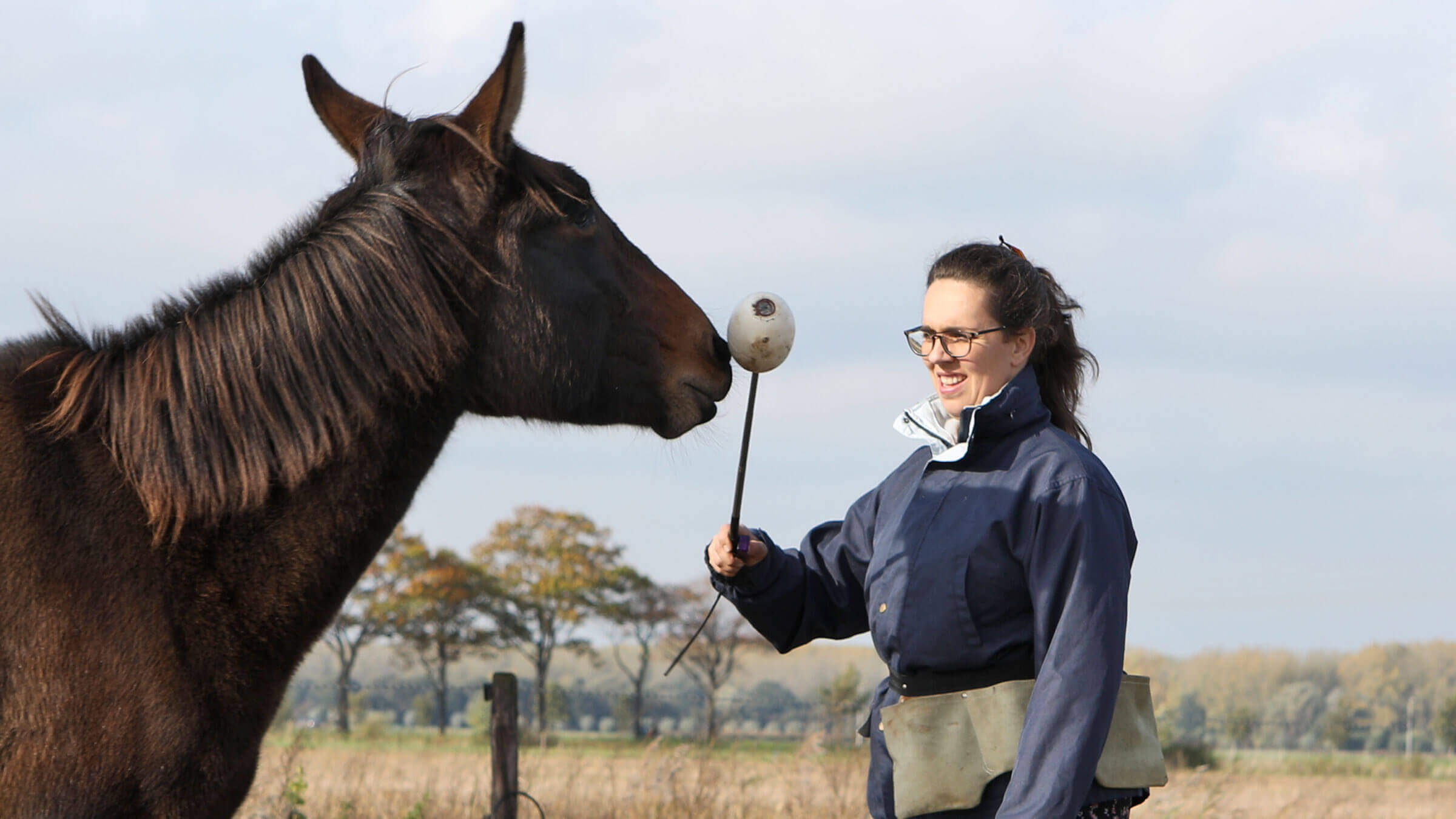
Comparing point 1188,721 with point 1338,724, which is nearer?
point 1338,724

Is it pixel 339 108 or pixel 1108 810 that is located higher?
pixel 339 108

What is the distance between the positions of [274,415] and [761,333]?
115 cm

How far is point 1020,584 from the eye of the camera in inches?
99.8

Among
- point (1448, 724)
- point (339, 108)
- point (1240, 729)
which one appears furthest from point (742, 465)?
point (1448, 724)

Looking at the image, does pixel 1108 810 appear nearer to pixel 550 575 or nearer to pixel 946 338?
pixel 946 338

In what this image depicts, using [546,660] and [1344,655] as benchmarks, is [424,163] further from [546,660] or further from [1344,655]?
[1344,655]

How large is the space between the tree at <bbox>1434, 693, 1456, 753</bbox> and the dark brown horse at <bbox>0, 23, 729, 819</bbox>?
40899mm

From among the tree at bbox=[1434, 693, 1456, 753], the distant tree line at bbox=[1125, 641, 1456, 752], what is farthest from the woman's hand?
the tree at bbox=[1434, 693, 1456, 753]

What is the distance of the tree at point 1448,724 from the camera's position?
36188 mm

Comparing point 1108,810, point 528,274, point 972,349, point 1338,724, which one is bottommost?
point 1338,724

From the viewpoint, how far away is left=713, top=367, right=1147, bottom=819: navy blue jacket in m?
2.32

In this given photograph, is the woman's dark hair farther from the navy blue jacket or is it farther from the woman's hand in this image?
the woman's hand

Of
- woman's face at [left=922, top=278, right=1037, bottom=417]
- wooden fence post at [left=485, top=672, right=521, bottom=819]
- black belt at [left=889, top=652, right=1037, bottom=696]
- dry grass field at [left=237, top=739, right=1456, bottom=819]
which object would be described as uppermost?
woman's face at [left=922, top=278, right=1037, bottom=417]

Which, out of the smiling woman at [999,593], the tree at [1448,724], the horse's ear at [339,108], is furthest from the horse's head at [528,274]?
the tree at [1448,724]
